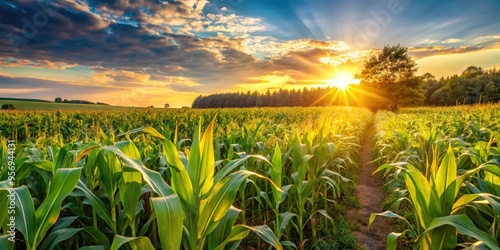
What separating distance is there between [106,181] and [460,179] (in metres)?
3.23

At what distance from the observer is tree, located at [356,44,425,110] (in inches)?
1906

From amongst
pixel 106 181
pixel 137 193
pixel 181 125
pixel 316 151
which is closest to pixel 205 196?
pixel 137 193

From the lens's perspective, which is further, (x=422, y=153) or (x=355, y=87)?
(x=355, y=87)

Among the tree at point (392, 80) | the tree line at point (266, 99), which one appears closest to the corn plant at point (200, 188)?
the tree at point (392, 80)

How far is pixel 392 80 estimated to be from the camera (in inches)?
2015

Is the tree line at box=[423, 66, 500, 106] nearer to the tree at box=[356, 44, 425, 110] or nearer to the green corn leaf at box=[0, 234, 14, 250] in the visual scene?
the tree at box=[356, 44, 425, 110]

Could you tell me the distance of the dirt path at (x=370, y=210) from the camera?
14.9ft

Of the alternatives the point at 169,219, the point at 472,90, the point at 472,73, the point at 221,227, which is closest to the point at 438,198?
the point at 221,227

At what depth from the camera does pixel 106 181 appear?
8.99ft

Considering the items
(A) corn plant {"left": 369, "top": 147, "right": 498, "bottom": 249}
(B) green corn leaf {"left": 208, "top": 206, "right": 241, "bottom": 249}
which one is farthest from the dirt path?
(B) green corn leaf {"left": 208, "top": 206, "right": 241, "bottom": 249}

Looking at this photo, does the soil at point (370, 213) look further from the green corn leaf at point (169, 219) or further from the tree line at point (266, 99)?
the tree line at point (266, 99)

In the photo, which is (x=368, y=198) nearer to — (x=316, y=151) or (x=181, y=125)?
(x=316, y=151)

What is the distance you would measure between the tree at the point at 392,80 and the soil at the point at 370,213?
45290 millimetres

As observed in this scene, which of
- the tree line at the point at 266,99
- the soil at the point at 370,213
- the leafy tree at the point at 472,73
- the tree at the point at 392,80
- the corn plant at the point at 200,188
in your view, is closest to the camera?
the corn plant at the point at 200,188
